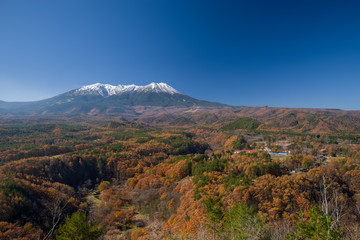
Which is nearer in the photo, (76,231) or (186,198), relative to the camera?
(76,231)

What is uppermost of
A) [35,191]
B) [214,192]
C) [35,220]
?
[214,192]

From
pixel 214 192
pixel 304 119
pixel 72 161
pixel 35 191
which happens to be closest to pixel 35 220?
pixel 35 191

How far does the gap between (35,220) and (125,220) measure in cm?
2330

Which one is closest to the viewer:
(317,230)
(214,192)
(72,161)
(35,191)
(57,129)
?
(317,230)

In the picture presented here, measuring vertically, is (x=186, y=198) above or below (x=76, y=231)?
below

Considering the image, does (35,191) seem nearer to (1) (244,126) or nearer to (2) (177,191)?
(2) (177,191)

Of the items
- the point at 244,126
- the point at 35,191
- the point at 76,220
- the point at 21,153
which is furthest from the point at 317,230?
the point at 244,126

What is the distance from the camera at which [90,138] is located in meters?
126

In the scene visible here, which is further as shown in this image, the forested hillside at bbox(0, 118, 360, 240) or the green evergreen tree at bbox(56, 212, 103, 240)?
the green evergreen tree at bbox(56, 212, 103, 240)

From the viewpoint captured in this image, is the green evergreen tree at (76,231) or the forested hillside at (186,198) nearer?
the forested hillside at (186,198)

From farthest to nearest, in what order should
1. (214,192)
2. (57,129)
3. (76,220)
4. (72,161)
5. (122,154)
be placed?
(57,129), (122,154), (72,161), (214,192), (76,220)

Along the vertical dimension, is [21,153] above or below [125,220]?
above

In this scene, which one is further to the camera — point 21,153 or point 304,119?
point 304,119

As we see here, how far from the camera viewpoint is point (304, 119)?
189750mm
